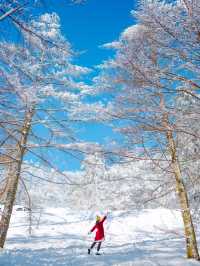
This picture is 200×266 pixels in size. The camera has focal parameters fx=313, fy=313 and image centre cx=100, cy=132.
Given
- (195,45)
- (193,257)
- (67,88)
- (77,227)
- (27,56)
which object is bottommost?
(193,257)

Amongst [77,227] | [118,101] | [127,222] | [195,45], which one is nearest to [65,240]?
[77,227]

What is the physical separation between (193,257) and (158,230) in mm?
13465

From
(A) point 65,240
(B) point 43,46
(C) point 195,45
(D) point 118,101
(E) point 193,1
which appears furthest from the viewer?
(A) point 65,240

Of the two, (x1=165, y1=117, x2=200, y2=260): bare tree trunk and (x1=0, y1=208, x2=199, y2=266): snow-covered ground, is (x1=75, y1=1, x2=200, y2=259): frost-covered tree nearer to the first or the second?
(x1=165, y1=117, x2=200, y2=260): bare tree trunk

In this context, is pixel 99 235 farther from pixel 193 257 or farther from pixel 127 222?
pixel 127 222

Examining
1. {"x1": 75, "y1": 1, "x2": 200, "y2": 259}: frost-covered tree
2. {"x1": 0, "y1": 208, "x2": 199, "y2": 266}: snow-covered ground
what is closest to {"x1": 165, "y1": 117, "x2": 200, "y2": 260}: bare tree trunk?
{"x1": 75, "y1": 1, "x2": 200, "y2": 259}: frost-covered tree

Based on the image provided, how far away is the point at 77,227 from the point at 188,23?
1859 centimetres

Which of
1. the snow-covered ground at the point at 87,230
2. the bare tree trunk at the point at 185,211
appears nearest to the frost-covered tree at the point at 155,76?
the bare tree trunk at the point at 185,211

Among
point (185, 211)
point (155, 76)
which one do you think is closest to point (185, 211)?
point (185, 211)

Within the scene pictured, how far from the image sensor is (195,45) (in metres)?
5.72

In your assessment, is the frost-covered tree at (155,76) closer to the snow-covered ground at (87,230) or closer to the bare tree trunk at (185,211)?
the bare tree trunk at (185,211)

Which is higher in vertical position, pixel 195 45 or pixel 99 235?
pixel 195 45

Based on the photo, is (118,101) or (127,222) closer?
(118,101)

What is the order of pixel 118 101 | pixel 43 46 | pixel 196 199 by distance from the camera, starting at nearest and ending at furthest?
pixel 43 46
pixel 118 101
pixel 196 199
